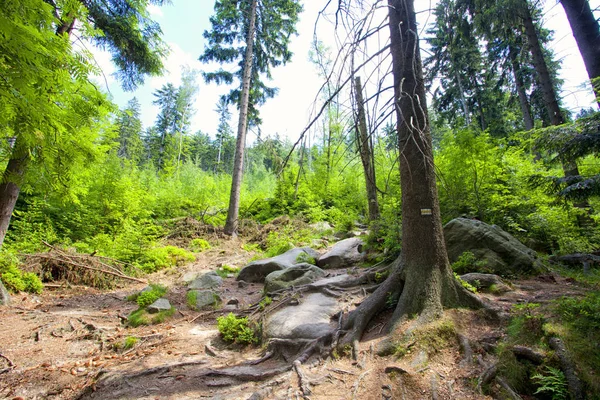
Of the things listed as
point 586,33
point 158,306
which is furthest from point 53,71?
point 586,33

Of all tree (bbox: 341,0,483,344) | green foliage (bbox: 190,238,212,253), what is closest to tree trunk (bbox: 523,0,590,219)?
tree (bbox: 341,0,483,344)

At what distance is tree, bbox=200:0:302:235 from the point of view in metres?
12.2

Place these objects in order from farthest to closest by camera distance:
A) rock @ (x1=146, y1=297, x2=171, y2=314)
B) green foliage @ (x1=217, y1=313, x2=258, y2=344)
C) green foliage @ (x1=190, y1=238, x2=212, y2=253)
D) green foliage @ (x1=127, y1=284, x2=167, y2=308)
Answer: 1. green foliage @ (x1=190, y1=238, x2=212, y2=253)
2. green foliage @ (x1=127, y1=284, x2=167, y2=308)
3. rock @ (x1=146, y1=297, x2=171, y2=314)
4. green foliage @ (x1=217, y1=313, x2=258, y2=344)

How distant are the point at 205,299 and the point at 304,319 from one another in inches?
113

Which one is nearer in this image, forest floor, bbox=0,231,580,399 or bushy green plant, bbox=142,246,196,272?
forest floor, bbox=0,231,580,399

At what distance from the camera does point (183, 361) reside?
363 cm

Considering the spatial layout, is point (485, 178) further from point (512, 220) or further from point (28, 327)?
point (28, 327)

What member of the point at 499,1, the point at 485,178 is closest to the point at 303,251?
the point at 485,178

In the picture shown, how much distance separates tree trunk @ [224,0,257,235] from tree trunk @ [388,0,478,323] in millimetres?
9156

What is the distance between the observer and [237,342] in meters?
4.09

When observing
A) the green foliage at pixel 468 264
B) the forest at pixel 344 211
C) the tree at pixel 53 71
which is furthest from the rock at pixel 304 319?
the tree at pixel 53 71

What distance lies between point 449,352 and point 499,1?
9.63m

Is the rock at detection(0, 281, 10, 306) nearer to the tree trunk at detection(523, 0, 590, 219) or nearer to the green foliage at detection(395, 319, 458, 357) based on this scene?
the green foliage at detection(395, 319, 458, 357)

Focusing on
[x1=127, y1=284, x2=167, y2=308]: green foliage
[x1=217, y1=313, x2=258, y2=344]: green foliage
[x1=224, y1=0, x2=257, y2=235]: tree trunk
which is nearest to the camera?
[x1=217, y1=313, x2=258, y2=344]: green foliage
